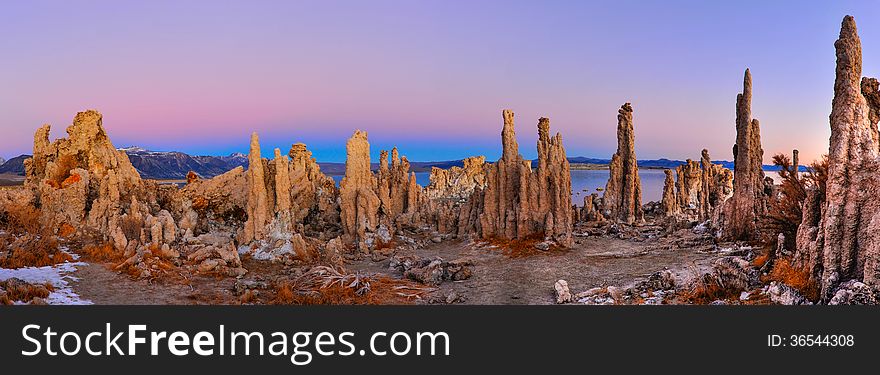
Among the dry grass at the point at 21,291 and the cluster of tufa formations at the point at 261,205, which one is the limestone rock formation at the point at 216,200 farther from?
the dry grass at the point at 21,291

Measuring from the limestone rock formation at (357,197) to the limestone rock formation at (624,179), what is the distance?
17519 millimetres

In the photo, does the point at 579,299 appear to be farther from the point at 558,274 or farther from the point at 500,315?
the point at 500,315

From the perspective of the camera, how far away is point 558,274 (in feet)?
59.5

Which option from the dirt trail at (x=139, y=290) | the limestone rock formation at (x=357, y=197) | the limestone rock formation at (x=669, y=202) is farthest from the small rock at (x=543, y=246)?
the limestone rock formation at (x=669, y=202)

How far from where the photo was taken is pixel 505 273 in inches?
738

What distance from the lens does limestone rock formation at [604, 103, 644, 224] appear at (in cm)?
3430

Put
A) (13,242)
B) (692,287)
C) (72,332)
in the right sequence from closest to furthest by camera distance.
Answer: (72,332), (692,287), (13,242)

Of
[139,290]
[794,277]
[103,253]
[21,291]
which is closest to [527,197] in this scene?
[794,277]

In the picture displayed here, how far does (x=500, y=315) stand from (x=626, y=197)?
28744mm

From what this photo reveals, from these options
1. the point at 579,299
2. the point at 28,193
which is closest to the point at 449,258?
the point at 579,299

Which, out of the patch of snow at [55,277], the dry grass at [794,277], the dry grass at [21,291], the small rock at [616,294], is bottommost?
the small rock at [616,294]

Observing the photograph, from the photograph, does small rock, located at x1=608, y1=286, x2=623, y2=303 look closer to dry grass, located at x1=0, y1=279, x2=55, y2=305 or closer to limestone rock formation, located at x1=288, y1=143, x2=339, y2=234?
dry grass, located at x1=0, y1=279, x2=55, y2=305

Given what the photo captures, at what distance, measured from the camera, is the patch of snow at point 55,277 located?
42.0 feet

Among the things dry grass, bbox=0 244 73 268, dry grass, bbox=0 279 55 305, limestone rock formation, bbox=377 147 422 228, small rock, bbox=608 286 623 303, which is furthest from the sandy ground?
limestone rock formation, bbox=377 147 422 228
